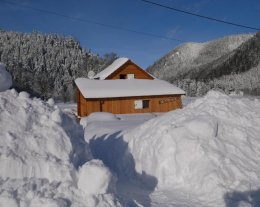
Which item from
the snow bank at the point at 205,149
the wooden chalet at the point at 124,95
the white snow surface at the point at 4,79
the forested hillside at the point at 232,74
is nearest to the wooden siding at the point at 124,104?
the wooden chalet at the point at 124,95

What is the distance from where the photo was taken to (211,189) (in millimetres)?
7777

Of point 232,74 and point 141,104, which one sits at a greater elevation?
point 232,74

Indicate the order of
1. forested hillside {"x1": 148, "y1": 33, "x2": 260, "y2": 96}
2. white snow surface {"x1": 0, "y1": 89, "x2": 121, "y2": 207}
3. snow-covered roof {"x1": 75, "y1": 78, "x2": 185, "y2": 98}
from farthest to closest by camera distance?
Result: 1. forested hillside {"x1": 148, "y1": 33, "x2": 260, "y2": 96}
2. snow-covered roof {"x1": 75, "y1": 78, "x2": 185, "y2": 98}
3. white snow surface {"x1": 0, "y1": 89, "x2": 121, "y2": 207}

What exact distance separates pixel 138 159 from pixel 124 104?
19.2m

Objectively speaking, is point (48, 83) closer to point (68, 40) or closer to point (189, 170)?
point (68, 40)

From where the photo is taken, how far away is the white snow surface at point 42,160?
18.4ft

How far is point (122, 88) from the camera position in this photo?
29.7 metres

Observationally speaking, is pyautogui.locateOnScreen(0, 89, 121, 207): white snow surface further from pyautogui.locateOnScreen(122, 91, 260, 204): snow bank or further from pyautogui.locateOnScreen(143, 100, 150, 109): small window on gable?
pyautogui.locateOnScreen(143, 100, 150, 109): small window on gable

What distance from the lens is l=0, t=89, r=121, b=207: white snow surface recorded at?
5.61 metres

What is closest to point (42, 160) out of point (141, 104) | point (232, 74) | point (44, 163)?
point (44, 163)

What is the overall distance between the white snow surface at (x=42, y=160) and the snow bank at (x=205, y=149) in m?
2.17

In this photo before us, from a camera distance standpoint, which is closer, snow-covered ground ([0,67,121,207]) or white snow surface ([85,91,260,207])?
snow-covered ground ([0,67,121,207])

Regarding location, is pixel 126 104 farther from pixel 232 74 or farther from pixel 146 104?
pixel 232 74

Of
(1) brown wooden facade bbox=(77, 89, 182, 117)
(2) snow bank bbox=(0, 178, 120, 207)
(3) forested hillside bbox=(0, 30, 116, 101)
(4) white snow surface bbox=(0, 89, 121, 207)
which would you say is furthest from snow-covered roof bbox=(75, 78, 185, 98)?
(3) forested hillside bbox=(0, 30, 116, 101)
